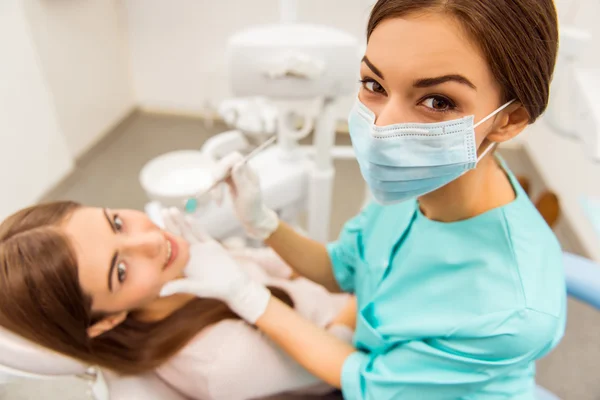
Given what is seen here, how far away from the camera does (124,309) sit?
0.95 metres

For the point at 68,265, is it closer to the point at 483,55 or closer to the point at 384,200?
the point at 384,200

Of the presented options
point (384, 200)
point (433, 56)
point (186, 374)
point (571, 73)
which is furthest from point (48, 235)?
point (571, 73)

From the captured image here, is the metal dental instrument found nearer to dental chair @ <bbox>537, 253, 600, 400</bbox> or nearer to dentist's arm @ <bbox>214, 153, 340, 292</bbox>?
dentist's arm @ <bbox>214, 153, 340, 292</bbox>

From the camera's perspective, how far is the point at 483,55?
614 millimetres

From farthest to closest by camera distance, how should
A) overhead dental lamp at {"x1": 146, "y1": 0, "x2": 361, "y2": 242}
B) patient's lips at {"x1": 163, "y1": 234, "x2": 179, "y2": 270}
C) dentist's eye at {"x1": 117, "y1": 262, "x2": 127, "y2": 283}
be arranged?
overhead dental lamp at {"x1": 146, "y1": 0, "x2": 361, "y2": 242}
patient's lips at {"x1": 163, "y1": 234, "x2": 179, "y2": 270}
dentist's eye at {"x1": 117, "y1": 262, "x2": 127, "y2": 283}

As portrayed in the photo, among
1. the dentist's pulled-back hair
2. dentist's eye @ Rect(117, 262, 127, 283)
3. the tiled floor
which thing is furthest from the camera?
the tiled floor

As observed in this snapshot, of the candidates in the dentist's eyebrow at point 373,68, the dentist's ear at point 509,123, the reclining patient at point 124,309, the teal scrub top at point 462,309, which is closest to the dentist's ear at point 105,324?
the reclining patient at point 124,309

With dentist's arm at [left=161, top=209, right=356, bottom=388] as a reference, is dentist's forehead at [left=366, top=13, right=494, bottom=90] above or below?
above

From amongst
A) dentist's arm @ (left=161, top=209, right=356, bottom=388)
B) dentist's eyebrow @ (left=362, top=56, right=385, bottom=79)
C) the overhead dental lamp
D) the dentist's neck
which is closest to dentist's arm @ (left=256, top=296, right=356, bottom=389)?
dentist's arm @ (left=161, top=209, right=356, bottom=388)

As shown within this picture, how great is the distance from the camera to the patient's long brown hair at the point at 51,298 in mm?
803

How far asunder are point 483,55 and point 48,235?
2.81ft

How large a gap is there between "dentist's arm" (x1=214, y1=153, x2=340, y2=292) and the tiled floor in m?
0.56

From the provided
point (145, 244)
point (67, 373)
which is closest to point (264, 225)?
point (145, 244)

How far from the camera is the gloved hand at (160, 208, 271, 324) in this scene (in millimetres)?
1003
